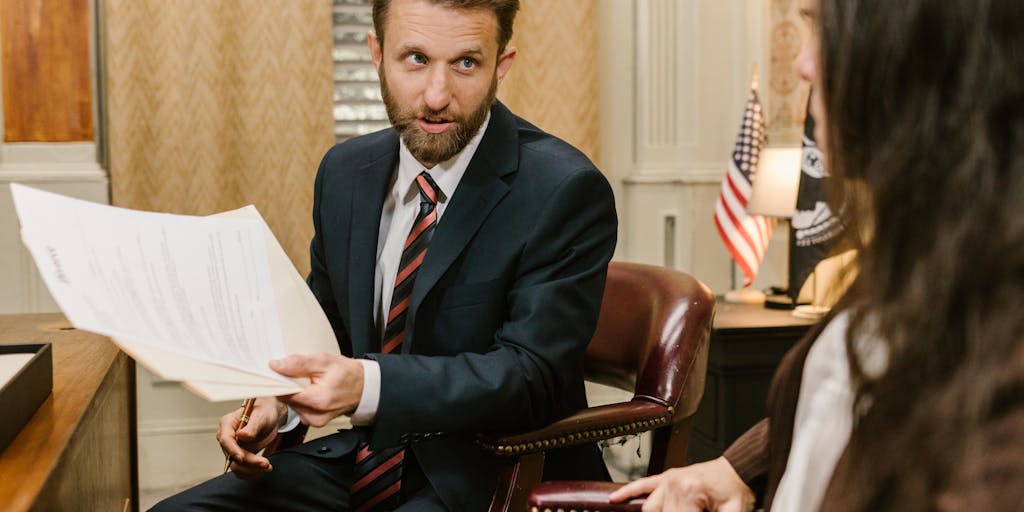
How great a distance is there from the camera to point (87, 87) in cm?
327

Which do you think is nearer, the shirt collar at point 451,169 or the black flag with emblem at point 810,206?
the shirt collar at point 451,169

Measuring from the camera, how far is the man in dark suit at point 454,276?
163cm

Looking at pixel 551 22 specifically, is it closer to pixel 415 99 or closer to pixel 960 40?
pixel 415 99

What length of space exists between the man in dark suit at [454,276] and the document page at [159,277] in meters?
0.31

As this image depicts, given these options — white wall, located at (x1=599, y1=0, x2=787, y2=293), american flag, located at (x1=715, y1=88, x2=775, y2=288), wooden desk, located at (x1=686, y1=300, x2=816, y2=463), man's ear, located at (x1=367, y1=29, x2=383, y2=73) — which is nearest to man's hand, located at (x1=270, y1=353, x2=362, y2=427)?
man's ear, located at (x1=367, y1=29, x2=383, y2=73)

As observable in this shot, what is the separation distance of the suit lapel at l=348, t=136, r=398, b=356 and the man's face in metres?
0.12

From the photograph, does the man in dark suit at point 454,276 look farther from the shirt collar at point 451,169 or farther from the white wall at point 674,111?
the white wall at point 674,111

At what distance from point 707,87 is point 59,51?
2.26 metres

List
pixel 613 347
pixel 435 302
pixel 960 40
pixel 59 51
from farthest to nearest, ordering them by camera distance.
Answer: pixel 59 51, pixel 613 347, pixel 435 302, pixel 960 40

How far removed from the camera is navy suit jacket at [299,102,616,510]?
155cm

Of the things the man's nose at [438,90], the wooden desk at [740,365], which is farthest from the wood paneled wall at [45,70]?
the wooden desk at [740,365]

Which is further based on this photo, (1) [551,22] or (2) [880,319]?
(1) [551,22]

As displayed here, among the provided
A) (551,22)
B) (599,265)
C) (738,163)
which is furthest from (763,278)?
(599,265)

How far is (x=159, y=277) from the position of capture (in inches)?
46.8
